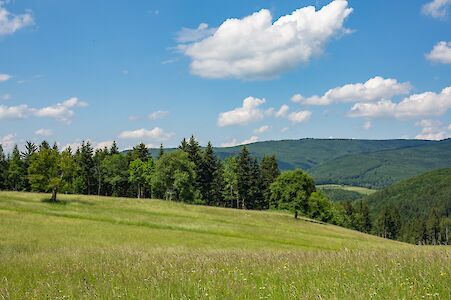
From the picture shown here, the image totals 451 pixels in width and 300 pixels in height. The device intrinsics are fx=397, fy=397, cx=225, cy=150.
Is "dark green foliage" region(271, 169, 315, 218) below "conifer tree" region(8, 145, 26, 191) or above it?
below

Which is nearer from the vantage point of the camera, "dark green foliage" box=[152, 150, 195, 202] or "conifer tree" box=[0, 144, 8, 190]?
"dark green foliage" box=[152, 150, 195, 202]

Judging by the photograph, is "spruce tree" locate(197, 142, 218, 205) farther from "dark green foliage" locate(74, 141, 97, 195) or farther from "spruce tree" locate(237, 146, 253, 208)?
"dark green foliage" locate(74, 141, 97, 195)

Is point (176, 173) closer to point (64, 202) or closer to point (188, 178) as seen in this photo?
point (188, 178)

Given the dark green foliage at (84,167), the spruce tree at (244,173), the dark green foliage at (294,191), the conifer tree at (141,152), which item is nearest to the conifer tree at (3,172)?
the dark green foliage at (84,167)

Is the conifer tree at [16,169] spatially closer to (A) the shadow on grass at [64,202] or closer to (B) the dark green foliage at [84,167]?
(B) the dark green foliage at [84,167]

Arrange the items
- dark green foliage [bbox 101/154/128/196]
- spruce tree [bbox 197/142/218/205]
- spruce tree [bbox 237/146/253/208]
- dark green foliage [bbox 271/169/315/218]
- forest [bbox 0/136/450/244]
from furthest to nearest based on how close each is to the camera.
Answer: dark green foliage [bbox 101/154/128/196], spruce tree [bbox 237/146/253/208], spruce tree [bbox 197/142/218/205], forest [bbox 0/136/450/244], dark green foliage [bbox 271/169/315/218]

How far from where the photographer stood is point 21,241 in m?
32.9

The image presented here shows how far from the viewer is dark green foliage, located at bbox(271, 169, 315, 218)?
8250cm

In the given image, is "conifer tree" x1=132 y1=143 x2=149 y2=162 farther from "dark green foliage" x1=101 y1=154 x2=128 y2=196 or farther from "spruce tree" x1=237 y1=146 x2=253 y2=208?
"spruce tree" x1=237 y1=146 x2=253 y2=208

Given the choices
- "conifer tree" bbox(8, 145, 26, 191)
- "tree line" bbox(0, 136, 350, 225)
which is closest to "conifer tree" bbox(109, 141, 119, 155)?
"tree line" bbox(0, 136, 350, 225)

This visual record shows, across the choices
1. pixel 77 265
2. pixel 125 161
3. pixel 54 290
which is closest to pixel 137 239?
pixel 77 265

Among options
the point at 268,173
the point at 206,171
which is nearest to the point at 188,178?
the point at 206,171

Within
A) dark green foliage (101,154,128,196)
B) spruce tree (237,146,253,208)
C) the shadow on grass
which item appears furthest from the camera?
dark green foliage (101,154,128,196)

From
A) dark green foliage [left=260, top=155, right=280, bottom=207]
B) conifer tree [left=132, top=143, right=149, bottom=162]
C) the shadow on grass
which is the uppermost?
conifer tree [left=132, top=143, right=149, bottom=162]
